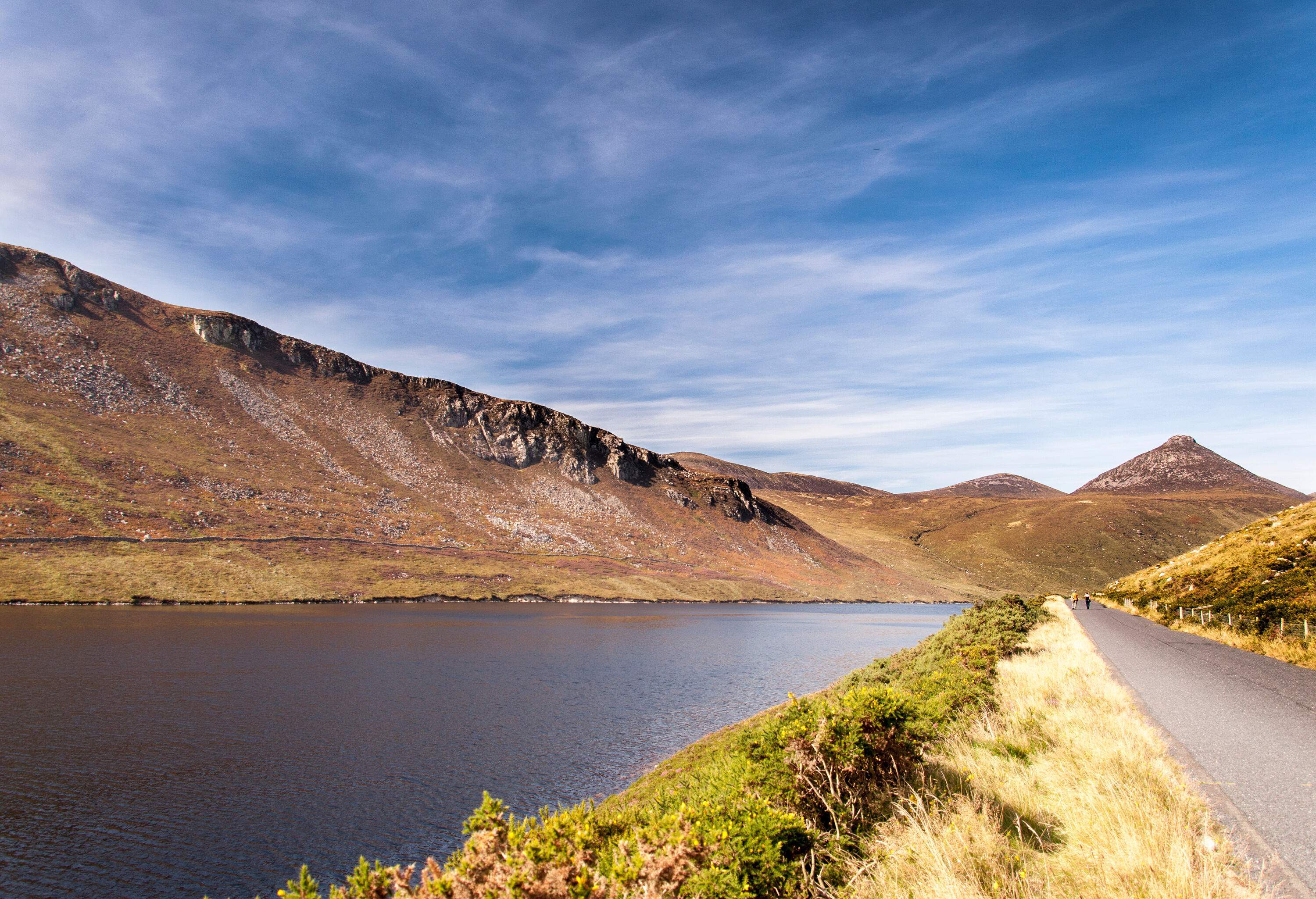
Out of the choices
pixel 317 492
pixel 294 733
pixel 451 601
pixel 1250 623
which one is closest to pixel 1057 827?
pixel 294 733

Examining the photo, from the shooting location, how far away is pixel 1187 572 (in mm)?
55312

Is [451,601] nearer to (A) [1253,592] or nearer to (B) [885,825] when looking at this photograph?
(A) [1253,592]

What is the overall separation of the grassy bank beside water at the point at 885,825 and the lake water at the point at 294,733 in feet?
13.1

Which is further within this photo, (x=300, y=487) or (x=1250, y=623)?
(x=300, y=487)

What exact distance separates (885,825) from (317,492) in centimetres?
10798

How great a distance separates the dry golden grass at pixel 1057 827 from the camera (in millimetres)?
5707

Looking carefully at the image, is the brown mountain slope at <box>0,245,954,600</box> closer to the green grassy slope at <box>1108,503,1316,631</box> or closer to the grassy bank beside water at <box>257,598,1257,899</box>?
the green grassy slope at <box>1108,503,1316,631</box>

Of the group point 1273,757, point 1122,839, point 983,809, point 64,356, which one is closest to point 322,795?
point 983,809

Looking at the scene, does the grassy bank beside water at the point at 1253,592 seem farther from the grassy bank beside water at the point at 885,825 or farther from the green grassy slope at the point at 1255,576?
the grassy bank beside water at the point at 885,825

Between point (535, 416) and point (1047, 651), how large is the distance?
139975mm

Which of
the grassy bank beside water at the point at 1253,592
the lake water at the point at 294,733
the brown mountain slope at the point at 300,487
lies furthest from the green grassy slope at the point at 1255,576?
the brown mountain slope at the point at 300,487

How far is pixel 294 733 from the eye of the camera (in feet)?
70.8

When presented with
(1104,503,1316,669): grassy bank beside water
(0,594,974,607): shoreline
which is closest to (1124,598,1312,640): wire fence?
(1104,503,1316,669): grassy bank beside water

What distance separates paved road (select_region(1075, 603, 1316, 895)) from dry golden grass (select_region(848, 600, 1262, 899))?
0.56 m
